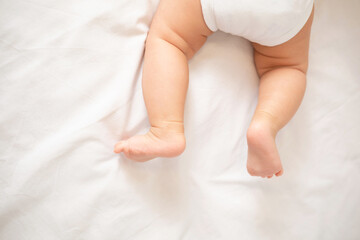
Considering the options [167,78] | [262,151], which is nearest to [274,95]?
[262,151]

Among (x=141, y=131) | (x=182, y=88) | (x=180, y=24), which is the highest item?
(x=180, y=24)

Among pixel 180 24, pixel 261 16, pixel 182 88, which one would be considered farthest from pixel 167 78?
pixel 261 16

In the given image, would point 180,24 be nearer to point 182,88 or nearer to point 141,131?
point 182,88

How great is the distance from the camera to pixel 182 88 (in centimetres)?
70

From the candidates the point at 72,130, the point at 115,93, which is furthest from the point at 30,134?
the point at 115,93

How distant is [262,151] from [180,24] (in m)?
0.38

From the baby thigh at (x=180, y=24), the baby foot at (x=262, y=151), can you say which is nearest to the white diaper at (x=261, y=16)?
the baby thigh at (x=180, y=24)

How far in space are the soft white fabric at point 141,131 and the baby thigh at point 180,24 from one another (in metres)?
0.06

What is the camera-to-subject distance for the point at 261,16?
665mm

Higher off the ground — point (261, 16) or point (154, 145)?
point (261, 16)

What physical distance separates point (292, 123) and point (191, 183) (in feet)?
1.18

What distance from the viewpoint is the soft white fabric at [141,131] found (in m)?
0.66

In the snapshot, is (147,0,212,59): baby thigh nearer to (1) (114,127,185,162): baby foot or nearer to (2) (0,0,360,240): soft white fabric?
(2) (0,0,360,240): soft white fabric

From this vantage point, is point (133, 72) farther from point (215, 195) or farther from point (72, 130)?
point (215, 195)
